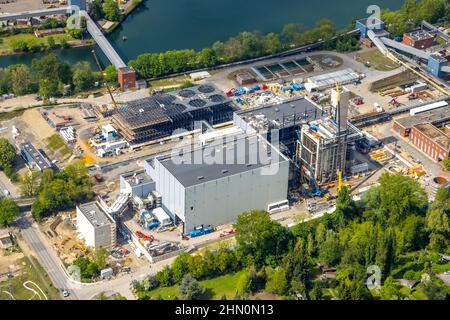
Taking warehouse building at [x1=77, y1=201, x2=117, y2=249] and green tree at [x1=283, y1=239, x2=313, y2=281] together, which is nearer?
green tree at [x1=283, y1=239, x2=313, y2=281]

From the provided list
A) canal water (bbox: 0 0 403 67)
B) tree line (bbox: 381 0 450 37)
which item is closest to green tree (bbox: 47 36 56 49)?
canal water (bbox: 0 0 403 67)

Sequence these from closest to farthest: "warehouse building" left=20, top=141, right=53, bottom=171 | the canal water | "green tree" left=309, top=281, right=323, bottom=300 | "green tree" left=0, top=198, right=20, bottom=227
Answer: "green tree" left=309, top=281, right=323, bottom=300 → "green tree" left=0, top=198, right=20, bottom=227 → "warehouse building" left=20, top=141, right=53, bottom=171 → the canal water

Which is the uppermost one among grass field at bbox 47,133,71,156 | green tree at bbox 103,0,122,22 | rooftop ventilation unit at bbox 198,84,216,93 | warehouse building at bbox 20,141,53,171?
green tree at bbox 103,0,122,22

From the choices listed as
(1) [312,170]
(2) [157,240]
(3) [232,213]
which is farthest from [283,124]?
(2) [157,240]

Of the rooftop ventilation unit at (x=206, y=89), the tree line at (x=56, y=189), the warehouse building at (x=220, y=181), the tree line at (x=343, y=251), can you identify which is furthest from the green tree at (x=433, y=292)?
the rooftop ventilation unit at (x=206, y=89)

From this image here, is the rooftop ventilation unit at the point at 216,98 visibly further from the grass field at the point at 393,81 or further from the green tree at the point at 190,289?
the green tree at the point at 190,289

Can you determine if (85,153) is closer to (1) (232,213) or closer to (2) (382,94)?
(1) (232,213)

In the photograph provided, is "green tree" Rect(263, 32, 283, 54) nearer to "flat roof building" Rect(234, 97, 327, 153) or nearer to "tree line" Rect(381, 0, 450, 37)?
"tree line" Rect(381, 0, 450, 37)
